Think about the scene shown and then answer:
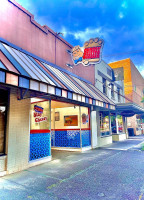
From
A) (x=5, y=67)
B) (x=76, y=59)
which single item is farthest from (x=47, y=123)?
(x=76, y=59)

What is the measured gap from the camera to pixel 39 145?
749 cm

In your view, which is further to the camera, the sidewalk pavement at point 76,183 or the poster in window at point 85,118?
the poster in window at point 85,118

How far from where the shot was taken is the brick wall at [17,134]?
6.02 metres

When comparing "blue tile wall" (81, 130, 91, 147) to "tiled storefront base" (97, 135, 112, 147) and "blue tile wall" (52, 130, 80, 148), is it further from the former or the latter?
"tiled storefront base" (97, 135, 112, 147)

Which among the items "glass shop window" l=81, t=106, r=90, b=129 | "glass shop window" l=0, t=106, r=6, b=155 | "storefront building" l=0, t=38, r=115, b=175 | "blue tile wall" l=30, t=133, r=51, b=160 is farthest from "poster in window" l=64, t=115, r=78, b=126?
"glass shop window" l=0, t=106, r=6, b=155

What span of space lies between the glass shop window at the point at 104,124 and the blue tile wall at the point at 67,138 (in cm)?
378

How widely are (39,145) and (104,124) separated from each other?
8.53 meters

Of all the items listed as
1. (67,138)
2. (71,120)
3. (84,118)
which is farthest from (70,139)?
(84,118)

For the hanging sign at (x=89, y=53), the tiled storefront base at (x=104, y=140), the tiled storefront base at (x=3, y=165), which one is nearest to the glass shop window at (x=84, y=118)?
the tiled storefront base at (x=104, y=140)

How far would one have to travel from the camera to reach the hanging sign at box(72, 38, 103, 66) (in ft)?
34.5

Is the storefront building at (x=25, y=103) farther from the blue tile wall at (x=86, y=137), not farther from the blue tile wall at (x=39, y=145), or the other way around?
the blue tile wall at (x=86, y=137)

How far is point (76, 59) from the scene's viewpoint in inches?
432

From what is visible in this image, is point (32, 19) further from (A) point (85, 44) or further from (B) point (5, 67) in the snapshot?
(B) point (5, 67)

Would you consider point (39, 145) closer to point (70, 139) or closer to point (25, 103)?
point (25, 103)
